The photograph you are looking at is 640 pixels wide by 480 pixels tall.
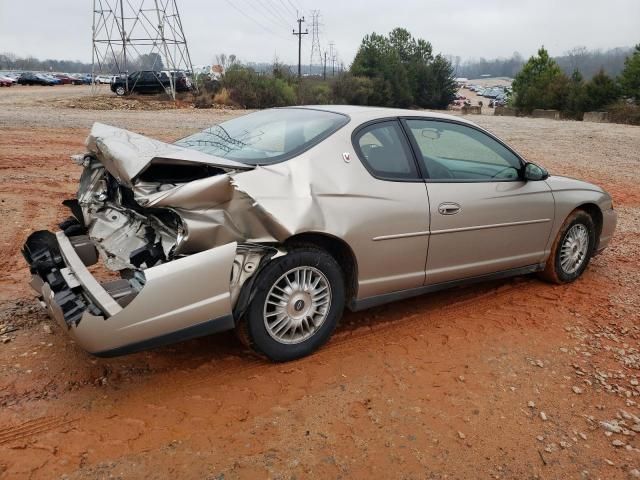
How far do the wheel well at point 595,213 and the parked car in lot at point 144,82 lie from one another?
99.9ft

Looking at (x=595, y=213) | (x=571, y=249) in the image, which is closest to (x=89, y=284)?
(x=571, y=249)

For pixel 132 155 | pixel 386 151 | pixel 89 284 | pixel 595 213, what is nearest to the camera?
pixel 89 284

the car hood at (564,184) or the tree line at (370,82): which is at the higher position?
Answer: the tree line at (370,82)

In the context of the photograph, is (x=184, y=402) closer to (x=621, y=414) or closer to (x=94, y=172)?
(x=94, y=172)

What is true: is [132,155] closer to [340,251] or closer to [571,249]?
[340,251]

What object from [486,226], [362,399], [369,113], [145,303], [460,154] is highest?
[369,113]

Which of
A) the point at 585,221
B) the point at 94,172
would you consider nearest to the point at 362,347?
the point at 94,172

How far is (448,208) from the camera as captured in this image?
400 centimetres

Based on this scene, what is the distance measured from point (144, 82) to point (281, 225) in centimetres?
3267

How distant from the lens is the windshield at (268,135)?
11.8 feet

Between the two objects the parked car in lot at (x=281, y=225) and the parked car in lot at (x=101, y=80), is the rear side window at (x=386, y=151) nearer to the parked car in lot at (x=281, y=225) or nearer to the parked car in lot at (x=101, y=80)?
the parked car in lot at (x=281, y=225)

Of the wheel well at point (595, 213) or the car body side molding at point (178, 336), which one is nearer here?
the car body side molding at point (178, 336)

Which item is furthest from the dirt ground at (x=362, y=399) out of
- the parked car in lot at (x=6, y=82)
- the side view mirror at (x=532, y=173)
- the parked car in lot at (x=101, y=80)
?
the parked car in lot at (x=6, y=82)

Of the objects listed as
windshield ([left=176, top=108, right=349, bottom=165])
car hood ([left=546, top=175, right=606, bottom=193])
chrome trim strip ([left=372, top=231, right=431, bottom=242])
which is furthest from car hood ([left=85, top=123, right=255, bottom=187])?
car hood ([left=546, top=175, right=606, bottom=193])
